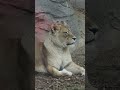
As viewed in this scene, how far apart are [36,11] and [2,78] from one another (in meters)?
1.03

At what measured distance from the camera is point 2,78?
494 cm

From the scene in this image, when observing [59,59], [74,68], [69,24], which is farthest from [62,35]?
[74,68]

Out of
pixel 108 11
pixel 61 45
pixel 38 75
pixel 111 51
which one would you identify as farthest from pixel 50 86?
pixel 108 11

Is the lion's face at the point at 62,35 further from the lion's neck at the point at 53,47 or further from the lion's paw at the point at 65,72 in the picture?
the lion's paw at the point at 65,72

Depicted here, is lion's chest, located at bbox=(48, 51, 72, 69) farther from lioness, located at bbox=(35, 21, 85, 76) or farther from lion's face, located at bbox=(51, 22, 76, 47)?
lion's face, located at bbox=(51, 22, 76, 47)

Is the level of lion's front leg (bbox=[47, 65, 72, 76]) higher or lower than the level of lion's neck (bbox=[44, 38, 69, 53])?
lower

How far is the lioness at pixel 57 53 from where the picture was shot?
4957 millimetres

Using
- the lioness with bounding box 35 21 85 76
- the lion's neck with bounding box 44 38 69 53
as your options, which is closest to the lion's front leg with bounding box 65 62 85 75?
the lioness with bounding box 35 21 85 76

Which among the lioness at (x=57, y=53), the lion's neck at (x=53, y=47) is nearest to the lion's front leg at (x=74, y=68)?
the lioness at (x=57, y=53)

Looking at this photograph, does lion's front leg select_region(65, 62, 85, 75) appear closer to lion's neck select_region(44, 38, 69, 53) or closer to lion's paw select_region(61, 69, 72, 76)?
lion's paw select_region(61, 69, 72, 76)

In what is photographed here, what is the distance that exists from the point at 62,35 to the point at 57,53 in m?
0.26

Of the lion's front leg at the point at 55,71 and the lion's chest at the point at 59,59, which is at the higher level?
the lion's chest at the point at 59,59

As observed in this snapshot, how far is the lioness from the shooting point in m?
4.96

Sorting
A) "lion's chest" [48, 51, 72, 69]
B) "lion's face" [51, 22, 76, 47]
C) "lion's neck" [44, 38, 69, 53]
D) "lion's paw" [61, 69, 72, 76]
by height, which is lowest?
"lion's paw" [61, 69, 72, 76]
